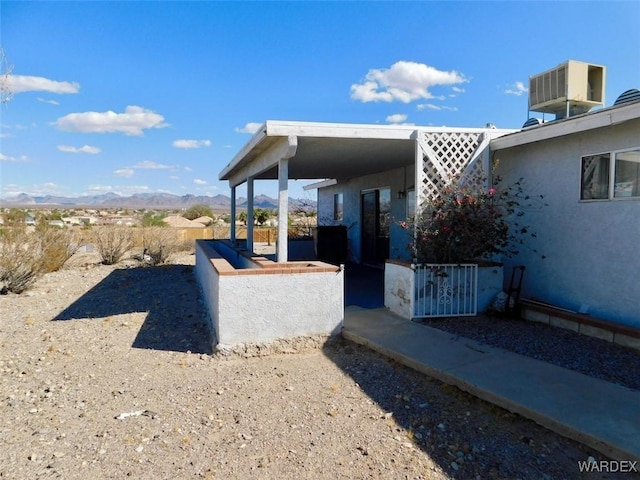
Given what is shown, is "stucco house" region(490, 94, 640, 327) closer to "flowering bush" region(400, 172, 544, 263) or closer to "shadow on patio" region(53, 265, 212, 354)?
"flowering bush" region(400, 172, 544, 263)

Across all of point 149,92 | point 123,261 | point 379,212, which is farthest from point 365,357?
point 149,92

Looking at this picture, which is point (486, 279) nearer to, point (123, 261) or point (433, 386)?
point (433, 386)

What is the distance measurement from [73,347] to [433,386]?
4.59 metres

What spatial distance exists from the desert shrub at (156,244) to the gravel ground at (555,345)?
35.7 feet

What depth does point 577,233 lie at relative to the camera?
5844 millimetres

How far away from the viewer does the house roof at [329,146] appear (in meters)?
5.73

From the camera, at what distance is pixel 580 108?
7.20 meters

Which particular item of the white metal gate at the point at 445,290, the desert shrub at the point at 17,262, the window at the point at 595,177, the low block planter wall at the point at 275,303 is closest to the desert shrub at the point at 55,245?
the desert shrub at the point at 17,262

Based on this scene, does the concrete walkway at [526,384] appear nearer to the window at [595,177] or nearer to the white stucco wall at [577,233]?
the white stucco wall at [577,233]

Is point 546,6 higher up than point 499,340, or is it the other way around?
point 546,6

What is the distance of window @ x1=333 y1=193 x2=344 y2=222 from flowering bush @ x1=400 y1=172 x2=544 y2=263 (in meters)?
7.89

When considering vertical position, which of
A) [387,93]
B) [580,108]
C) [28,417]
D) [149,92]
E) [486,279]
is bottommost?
[28,417]

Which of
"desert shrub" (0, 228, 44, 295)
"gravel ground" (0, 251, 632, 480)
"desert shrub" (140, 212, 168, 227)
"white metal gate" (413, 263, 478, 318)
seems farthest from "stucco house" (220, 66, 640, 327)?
"desert shrub" (140, 212, 168, 227)

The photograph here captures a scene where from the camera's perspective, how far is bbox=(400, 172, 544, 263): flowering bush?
19.4 feet
